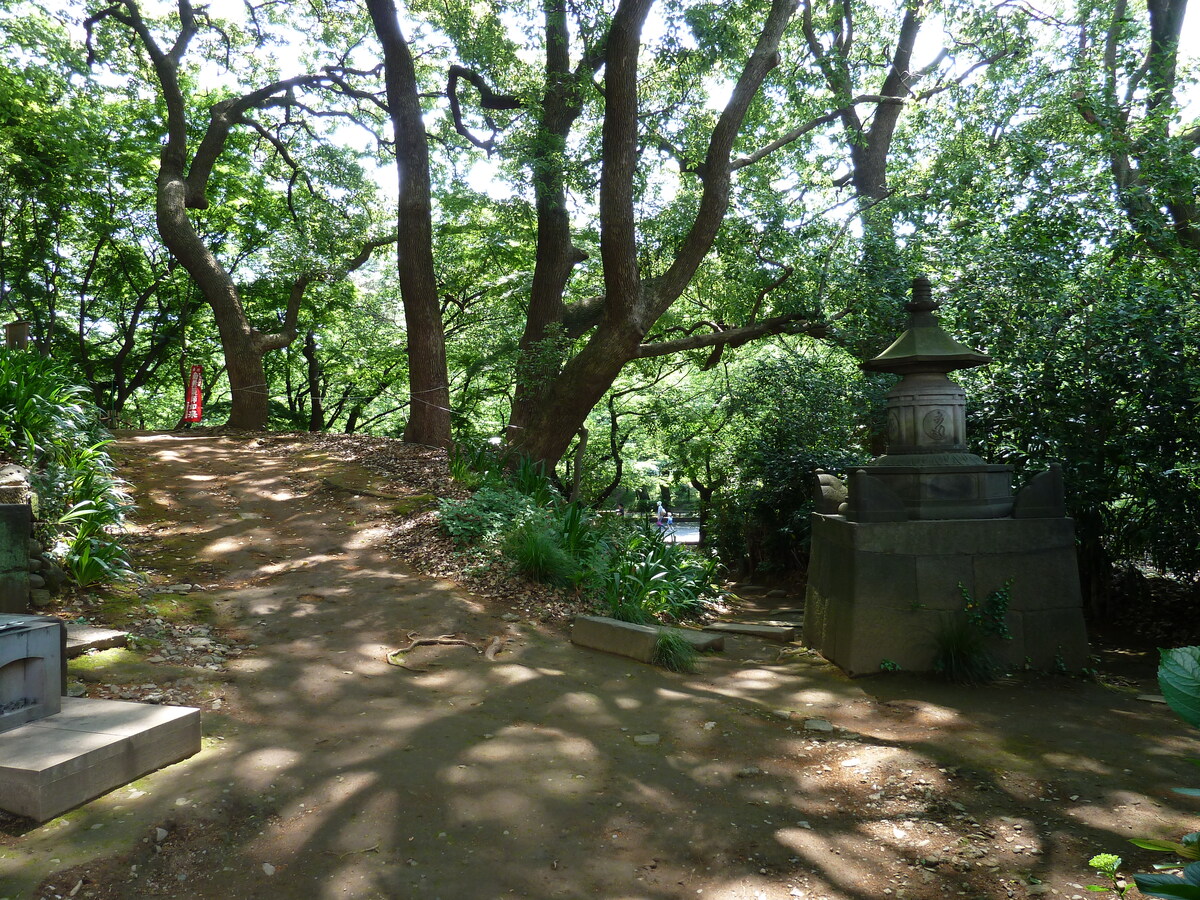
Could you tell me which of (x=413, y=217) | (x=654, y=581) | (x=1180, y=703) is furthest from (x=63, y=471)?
(x=1180, y=703)

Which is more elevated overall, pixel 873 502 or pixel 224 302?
pixel 224 302

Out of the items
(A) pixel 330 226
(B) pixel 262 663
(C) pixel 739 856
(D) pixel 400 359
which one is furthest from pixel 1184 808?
(D) pixel 400 359

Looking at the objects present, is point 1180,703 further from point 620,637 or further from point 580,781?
point 620,637

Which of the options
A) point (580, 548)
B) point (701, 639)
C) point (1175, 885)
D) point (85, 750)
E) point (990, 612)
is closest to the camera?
point (1175, 885)

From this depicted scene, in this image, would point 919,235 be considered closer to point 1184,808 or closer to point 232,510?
point 1184,808

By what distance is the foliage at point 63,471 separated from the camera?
229 inches

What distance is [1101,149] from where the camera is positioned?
8477mm

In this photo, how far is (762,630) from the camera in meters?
7.58

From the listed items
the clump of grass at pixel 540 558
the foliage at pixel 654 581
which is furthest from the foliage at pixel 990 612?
the clump of grass at pixel 540 558

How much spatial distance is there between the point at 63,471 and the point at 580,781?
5.07 metres

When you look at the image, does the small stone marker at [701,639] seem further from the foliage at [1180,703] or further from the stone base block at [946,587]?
the foliage at [1180,703]

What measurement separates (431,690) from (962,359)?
15.7 ft

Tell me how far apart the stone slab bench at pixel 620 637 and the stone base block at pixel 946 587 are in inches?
52.5

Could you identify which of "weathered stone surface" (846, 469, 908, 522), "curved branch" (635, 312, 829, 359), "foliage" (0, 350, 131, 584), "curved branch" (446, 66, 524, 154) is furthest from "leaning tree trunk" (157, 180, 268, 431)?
"weathered stone surface" (846, 469, 908, 522)
